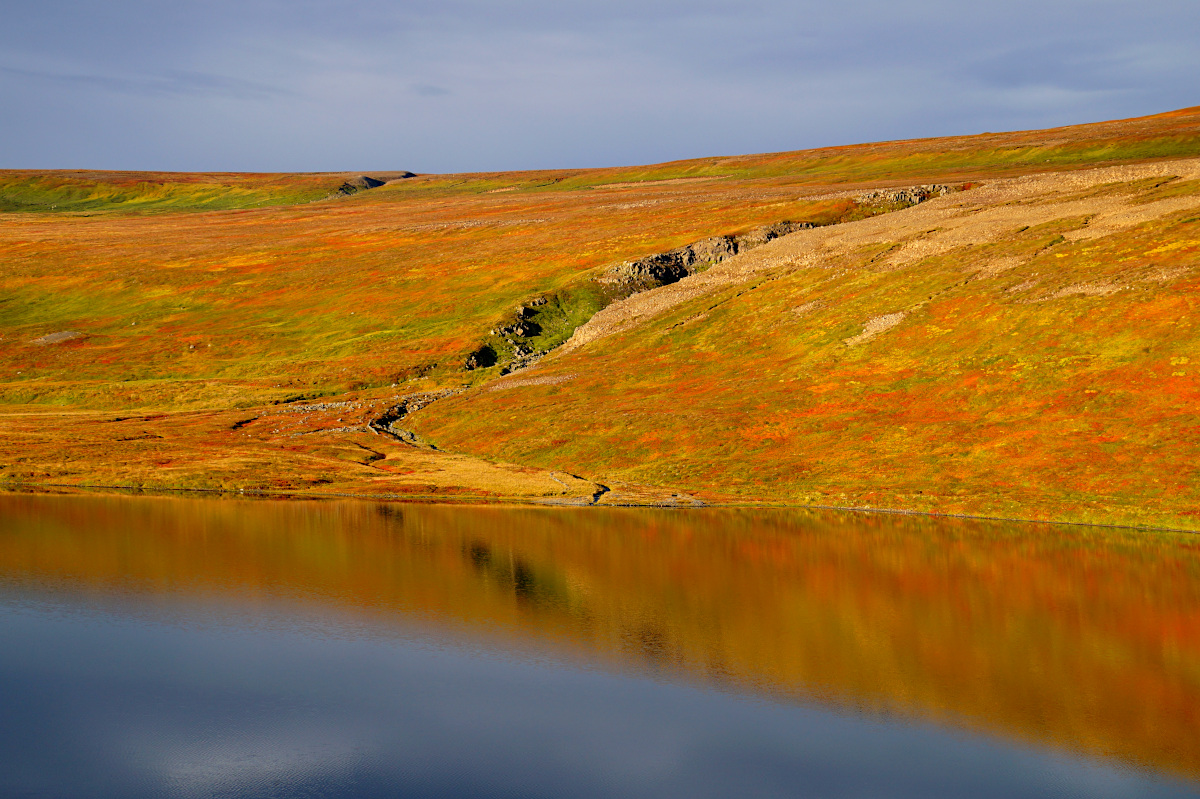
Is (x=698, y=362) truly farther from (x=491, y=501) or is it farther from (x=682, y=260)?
(x=682, y=260)

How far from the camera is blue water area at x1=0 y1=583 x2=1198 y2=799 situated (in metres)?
27.2

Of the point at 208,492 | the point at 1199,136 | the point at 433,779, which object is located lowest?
the point at 208,492

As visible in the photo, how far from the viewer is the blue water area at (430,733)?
89.4 feet

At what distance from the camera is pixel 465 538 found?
61.4 m

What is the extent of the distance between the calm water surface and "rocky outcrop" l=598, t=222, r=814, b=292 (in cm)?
8346

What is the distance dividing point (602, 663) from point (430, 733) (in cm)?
855

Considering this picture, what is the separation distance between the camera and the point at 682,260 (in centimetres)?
14675

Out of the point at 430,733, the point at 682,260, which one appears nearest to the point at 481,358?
the point at 682,260

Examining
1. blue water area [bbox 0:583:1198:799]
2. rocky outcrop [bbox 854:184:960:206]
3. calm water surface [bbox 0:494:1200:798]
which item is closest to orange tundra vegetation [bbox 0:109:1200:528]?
rocky outcrop [bbox 854:184:960:206]

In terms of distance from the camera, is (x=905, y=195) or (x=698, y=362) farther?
(x=905, y=195)

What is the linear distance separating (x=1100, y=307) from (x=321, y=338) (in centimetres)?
9895

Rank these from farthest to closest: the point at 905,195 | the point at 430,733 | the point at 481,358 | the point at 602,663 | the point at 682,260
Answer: the point at 905,195 < the point at 682,260 < the point at 481,358 < the point at 602,663 < the point at 430,733

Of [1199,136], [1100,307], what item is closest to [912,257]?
[1100,307]

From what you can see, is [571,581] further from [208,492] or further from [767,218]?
[767,218]
